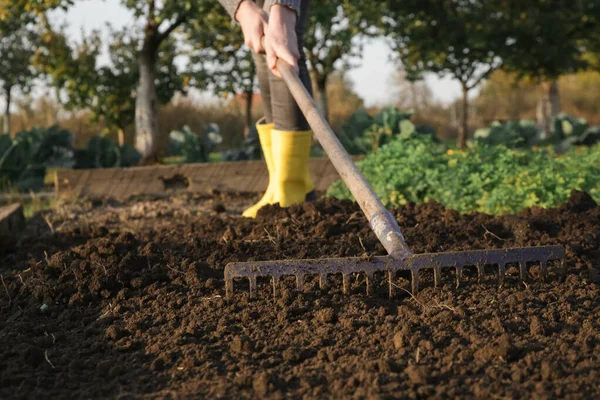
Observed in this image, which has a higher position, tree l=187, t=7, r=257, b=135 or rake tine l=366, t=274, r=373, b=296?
tree l=187, t=7, r=257, b=135

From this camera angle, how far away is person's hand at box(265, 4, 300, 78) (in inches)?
131

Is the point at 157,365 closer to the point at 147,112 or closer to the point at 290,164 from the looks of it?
the point at 290,164

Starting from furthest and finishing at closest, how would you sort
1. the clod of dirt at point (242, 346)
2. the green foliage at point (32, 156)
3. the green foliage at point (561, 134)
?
1. the green foliage at point (561, 134)
2. the green foliage at point (32, 156)
3. the clod of dirt at point (242, 346)

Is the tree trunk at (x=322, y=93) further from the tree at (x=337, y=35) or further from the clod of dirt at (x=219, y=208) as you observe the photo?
the clod of dirt at (x=219, y=208)

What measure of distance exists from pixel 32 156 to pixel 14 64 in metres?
14.6

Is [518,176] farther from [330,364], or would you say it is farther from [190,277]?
[330,364]

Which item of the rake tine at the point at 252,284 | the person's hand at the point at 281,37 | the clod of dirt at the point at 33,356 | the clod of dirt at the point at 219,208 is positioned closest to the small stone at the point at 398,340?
the rake tine at the point at 252,284

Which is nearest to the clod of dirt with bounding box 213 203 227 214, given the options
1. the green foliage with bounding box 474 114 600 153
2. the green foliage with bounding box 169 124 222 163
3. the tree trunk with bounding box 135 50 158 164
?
the green foliage with bounding box 169 124 222 163

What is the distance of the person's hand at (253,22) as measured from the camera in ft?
11.4

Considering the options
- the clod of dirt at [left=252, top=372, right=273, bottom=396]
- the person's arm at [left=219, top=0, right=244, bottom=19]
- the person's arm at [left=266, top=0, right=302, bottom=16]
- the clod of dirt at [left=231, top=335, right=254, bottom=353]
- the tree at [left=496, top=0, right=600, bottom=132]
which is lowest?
the clod of dirt at [left=252, top=372, right=273, bottom=396]

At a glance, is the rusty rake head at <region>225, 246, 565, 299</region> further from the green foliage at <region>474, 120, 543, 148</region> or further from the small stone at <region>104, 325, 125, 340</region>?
the green foliage at <region>474, 120, 543, 148</region>

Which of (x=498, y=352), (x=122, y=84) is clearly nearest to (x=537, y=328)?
(x=498, y=352)

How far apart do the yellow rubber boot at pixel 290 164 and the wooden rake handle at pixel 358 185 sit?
2.28ft

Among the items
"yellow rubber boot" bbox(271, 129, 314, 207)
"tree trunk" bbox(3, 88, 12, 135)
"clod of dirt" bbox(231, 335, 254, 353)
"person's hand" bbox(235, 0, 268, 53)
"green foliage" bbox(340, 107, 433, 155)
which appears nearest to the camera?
"clod of dirt" bbox(231, 335, 254, 353)
